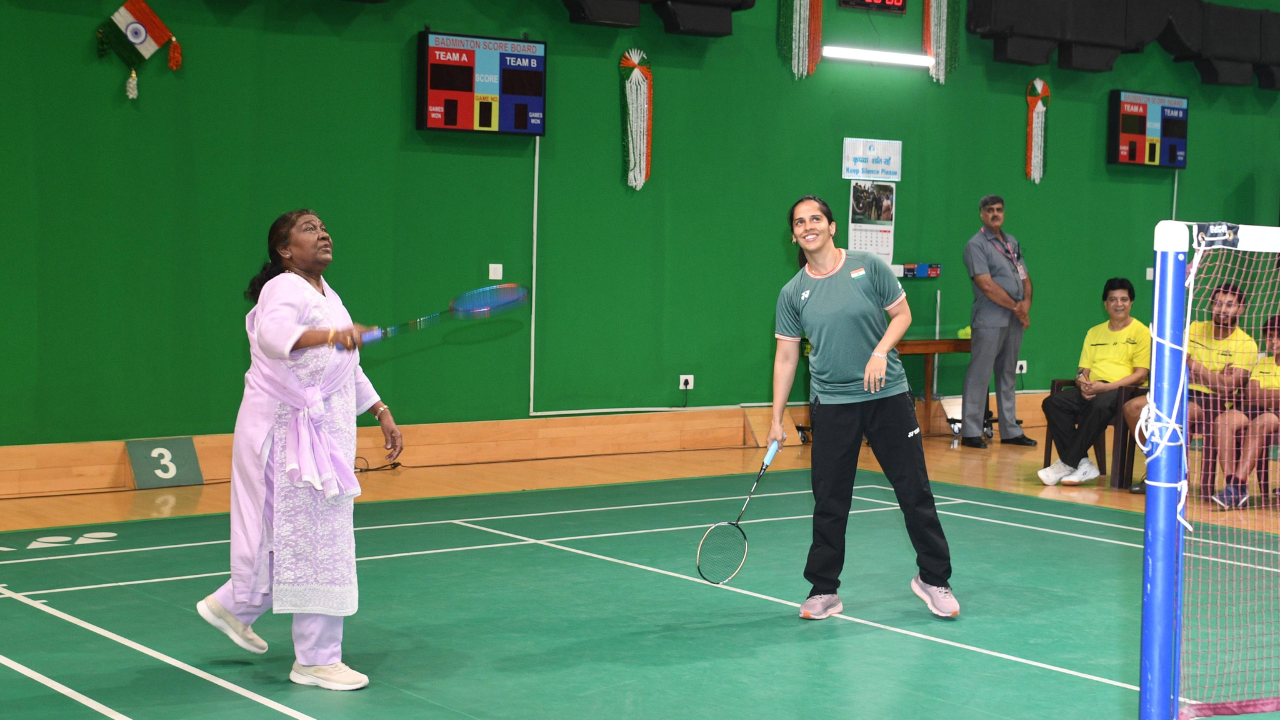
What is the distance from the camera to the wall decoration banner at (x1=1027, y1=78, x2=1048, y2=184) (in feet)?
46.5

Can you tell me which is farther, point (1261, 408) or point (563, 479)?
point (563, 479)

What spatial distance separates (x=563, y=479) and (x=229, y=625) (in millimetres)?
5190

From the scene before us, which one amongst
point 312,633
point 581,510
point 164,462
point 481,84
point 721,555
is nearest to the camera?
point 312,633

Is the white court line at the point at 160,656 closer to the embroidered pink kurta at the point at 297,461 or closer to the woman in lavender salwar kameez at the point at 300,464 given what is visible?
the woman in lavender salwar kameez at the point at 300,464

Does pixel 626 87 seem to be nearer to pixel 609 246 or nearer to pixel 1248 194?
pixel 609 246

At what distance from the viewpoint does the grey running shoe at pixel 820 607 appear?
5930 mm

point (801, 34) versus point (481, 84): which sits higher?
point (801, 34)

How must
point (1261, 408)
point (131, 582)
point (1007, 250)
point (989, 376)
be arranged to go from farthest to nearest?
point (1007, 250), point (989, 376), point (1261, 408), point (131, 582)

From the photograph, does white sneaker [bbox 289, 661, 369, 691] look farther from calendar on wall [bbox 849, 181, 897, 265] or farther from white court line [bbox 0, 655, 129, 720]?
calendar on wall [bbox 849, 181, 897, 265]

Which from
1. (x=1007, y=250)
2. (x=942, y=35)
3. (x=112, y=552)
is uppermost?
(x=942, y=35)

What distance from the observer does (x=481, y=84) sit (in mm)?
10703

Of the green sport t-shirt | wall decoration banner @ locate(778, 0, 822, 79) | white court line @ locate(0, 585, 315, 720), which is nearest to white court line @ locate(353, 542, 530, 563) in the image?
white court line @ locate(0, 585, 315, 720)

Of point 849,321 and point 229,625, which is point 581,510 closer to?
point 849,321

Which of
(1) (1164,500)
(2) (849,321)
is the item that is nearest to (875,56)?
(2) (849,321)
